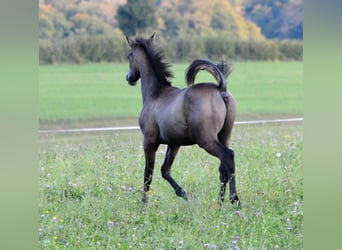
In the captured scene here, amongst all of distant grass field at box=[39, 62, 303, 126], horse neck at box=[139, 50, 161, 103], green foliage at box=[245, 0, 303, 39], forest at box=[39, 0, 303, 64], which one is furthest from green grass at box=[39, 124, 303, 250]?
green foliage at box=[245, 0, 303, 39]

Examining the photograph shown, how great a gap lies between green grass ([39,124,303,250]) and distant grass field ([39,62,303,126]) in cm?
529

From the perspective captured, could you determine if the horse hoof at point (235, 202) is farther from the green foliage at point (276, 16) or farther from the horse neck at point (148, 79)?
the green foliage at point (276, 16)

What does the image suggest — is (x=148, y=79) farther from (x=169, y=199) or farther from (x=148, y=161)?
(x=169, y=199)

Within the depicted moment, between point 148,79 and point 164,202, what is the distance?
2.90 feet

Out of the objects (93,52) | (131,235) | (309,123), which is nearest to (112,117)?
(93,52)

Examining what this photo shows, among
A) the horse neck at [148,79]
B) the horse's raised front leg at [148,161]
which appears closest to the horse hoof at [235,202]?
the horse's raised front leg at [148,161]

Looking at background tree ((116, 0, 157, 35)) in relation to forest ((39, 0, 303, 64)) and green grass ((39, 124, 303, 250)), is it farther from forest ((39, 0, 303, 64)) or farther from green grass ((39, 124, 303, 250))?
green grass ((39, 124, 303, 250))

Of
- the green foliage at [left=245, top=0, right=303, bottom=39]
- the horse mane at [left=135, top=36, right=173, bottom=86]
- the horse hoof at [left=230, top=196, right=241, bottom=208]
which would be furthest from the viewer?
the green foliage at [left=245, top=0, right=303, bottom=39]

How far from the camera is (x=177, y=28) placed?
651 inches

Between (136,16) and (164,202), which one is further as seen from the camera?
(136,16)

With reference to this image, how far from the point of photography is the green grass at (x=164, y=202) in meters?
3.46

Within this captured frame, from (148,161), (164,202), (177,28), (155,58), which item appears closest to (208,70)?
(155,58)

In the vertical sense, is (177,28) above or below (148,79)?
above

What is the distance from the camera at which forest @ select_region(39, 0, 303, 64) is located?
14.6m
